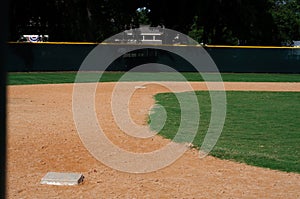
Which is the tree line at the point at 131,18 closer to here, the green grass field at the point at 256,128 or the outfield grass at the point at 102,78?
the outfield grass at the point at 102,78

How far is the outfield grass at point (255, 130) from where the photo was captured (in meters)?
6.52

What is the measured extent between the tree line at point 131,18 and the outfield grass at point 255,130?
17.3 meters

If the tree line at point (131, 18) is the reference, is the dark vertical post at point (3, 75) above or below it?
below

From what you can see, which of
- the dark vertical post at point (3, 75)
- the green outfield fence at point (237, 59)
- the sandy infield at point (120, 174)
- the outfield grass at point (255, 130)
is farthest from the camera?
the green outfield fence at point (237, 59)

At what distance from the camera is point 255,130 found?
29.5 feet

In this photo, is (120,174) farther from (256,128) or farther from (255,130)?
(256,128)

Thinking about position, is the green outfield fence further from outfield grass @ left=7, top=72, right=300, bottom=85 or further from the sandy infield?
the sandy infield

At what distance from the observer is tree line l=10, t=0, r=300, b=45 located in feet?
101

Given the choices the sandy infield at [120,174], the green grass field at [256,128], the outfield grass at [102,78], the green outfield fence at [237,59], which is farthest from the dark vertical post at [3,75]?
the green outfield fence at [237,59]

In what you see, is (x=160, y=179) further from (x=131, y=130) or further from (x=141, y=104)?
(x=141, y=104)

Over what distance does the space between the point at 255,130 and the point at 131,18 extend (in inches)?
1114

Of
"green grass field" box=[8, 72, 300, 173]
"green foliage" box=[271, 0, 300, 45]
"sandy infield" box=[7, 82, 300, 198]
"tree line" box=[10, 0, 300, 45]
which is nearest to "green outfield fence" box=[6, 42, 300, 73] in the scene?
"tree line" box=[10, 0, 300, 45]

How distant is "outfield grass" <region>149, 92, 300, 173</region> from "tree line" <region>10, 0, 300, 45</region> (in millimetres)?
17297

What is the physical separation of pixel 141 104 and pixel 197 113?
7.51ft
